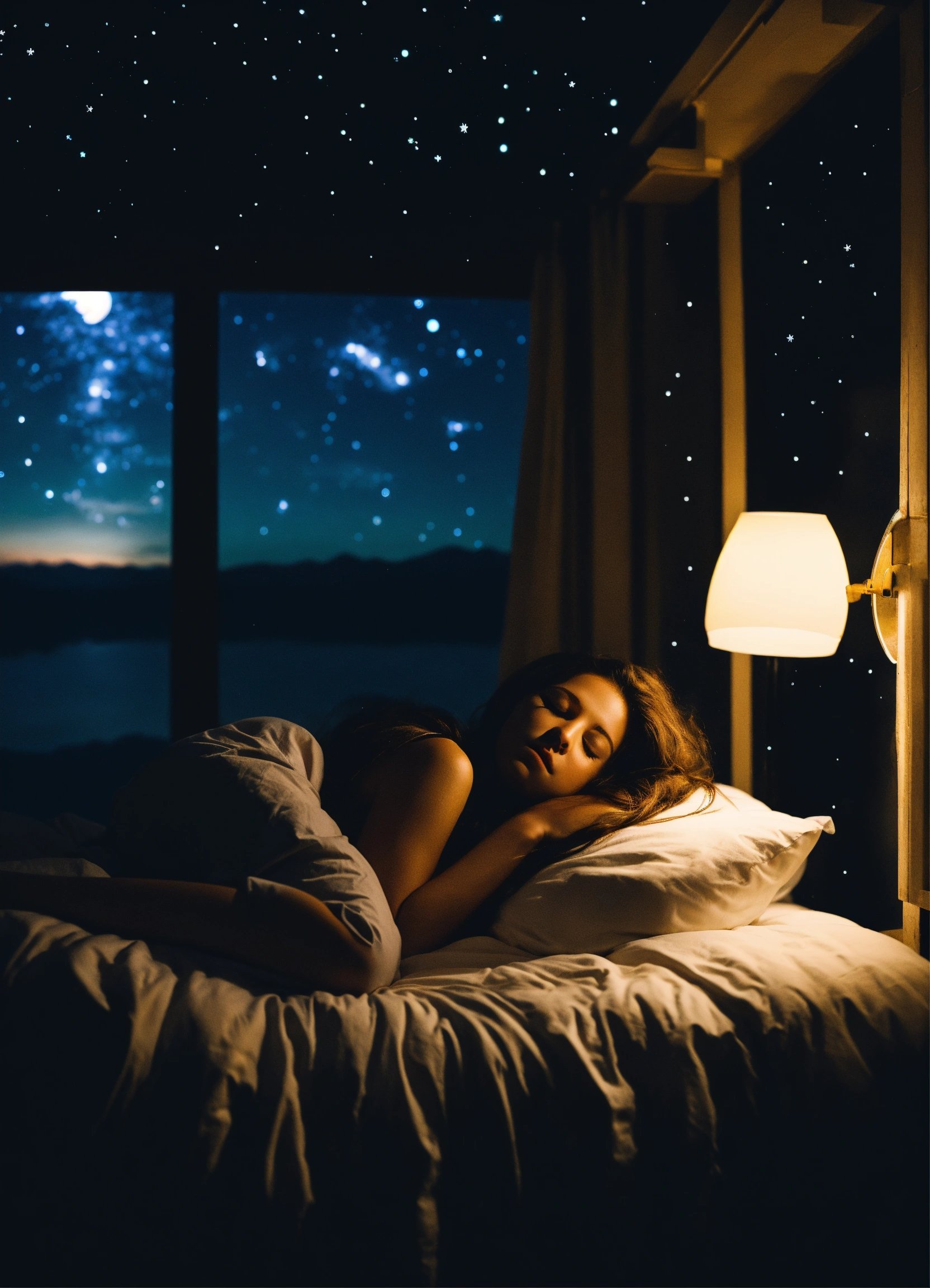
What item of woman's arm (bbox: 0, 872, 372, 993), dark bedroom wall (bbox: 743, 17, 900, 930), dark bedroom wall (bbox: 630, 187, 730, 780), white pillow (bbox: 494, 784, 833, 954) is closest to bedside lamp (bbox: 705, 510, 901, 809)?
dark bedroom wall (bbox: 743, 17, 900, 930)

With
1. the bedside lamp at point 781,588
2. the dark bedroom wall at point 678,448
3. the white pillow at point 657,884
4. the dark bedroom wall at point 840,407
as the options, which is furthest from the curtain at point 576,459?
the white pillow at point 657,884

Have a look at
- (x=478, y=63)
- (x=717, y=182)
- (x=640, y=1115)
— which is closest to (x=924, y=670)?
(x=640, y=1115)

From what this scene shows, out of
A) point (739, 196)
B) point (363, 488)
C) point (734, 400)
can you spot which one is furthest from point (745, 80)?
point (363, 488)

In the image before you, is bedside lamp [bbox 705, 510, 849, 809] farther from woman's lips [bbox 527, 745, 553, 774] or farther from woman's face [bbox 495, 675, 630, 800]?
woman's lips [bbox 527, 745, 553, 774]

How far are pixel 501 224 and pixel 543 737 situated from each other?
6.32 feet

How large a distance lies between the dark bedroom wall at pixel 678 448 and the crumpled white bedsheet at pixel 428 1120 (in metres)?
1.24

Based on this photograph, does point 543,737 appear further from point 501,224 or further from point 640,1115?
point 501,224

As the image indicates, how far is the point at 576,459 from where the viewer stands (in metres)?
2.61

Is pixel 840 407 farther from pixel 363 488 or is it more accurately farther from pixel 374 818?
pixel 363 488

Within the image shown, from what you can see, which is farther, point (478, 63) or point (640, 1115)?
point (478, 63)

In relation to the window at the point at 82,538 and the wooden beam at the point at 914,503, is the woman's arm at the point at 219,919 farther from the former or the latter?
the window at the point at 82,538

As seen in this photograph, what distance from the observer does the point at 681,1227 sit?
87 cm

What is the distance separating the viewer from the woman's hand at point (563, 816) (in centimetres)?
131

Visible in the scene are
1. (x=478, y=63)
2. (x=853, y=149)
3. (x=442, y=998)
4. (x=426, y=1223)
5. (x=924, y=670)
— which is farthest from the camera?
(x=478, y=63)
